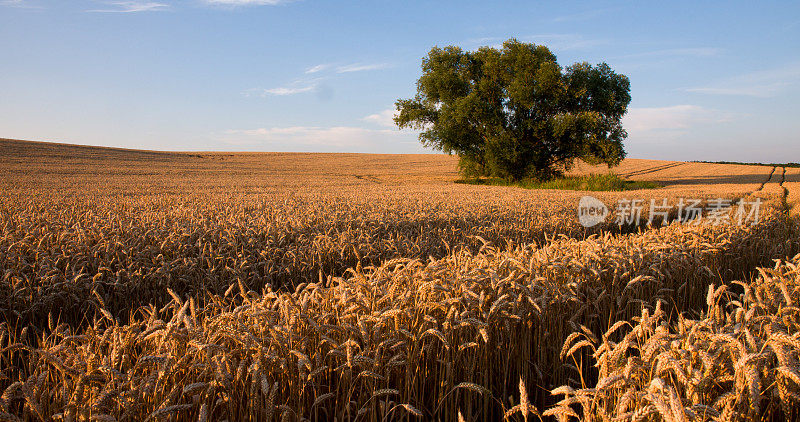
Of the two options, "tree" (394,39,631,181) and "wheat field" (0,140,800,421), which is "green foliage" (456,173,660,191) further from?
"wheat field" (0,140,800,421)

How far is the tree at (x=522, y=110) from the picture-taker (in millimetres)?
27984

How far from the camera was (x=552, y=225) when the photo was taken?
28.3ft

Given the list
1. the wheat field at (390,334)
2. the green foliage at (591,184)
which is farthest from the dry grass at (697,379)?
the green foliage at (591,184)

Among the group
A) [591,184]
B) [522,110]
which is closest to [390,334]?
[591,184]

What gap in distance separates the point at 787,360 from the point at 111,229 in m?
7.25

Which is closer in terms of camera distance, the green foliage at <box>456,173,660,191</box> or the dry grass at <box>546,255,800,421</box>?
the dry grass at <box>546,255,800,421</box>

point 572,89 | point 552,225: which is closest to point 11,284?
point 552,225

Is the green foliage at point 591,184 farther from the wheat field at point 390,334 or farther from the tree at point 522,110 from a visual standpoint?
the wheat field at point 390,334

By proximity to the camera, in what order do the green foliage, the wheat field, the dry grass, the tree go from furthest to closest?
the tree < the green foliage < the wheat field < the dry grass

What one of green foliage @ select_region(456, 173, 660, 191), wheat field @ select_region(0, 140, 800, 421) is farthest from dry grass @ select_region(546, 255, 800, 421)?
green foliage @ select_region(456, 173, 660, 191)

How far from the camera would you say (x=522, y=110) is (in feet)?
100.0

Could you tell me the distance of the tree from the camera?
1102 inches

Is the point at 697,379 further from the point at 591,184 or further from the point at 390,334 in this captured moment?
the point at 591,184

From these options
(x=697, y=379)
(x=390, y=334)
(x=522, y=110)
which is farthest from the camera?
(x=522, y=110)
